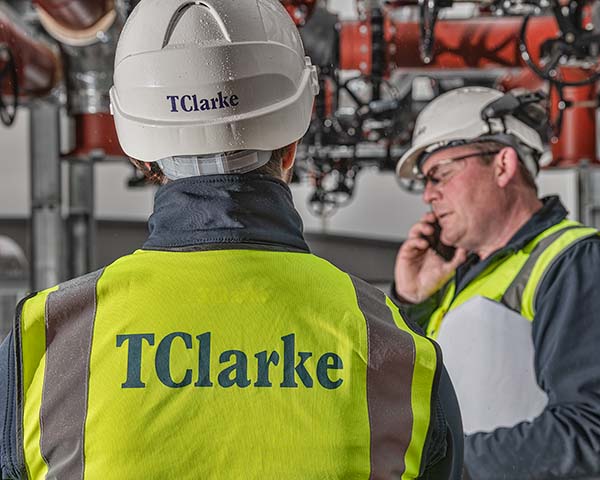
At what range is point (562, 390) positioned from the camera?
6.07 ft

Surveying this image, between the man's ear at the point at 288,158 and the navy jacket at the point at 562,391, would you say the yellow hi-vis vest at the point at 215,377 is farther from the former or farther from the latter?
the navy jacket at the point at 562,391

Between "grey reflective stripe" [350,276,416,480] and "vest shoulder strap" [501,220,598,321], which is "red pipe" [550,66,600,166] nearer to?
"vest shoulder strap" [501,220,598,321]

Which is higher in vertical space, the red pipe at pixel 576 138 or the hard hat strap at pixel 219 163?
the red pipe at pixel 576 138

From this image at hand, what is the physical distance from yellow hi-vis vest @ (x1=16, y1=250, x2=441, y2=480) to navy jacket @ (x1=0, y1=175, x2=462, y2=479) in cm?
2

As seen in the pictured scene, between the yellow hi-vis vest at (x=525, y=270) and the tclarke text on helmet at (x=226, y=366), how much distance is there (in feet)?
3.11

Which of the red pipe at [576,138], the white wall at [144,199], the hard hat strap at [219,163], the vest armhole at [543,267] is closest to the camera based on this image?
the hard hat strap at [219,163]

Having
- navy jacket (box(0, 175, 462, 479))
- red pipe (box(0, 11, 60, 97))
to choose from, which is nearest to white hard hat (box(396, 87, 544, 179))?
navy jacket (box(0, 175, 462, 479))

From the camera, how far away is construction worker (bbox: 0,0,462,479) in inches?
42.9

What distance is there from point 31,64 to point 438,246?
1751 mm

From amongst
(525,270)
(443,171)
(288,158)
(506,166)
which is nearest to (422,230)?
(443,171)

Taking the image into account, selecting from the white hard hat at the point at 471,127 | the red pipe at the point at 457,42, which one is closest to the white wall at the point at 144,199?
the red pipe at the point at 457,42

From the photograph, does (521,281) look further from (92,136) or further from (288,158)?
(92,136)

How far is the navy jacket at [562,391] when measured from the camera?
72.1 inches

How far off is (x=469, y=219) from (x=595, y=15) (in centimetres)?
93
